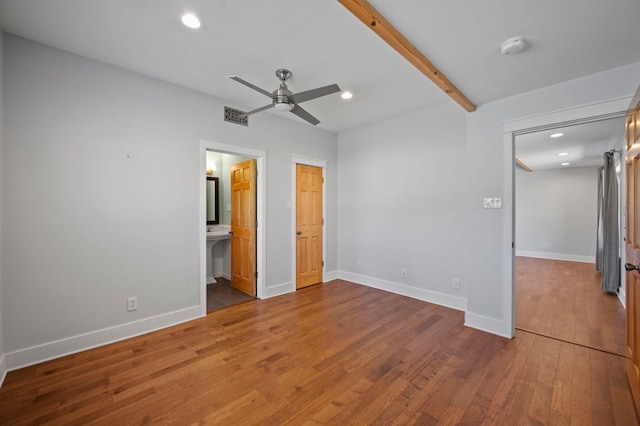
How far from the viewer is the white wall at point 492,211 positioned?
2788 millimetres

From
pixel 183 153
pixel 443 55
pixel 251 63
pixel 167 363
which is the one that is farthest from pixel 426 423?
pixel 183 153

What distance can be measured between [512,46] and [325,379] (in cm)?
299

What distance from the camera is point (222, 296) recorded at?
13.3 feet

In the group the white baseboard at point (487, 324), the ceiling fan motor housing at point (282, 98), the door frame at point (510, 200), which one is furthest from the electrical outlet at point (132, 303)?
the door frame at point (510, 200)

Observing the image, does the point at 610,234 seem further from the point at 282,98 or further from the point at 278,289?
the point at 282,98

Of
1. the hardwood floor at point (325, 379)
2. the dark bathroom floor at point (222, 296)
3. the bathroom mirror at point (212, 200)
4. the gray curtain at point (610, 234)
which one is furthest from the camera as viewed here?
the bathroom mirror at point (212, 200)

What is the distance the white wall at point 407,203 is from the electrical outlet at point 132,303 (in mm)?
3293

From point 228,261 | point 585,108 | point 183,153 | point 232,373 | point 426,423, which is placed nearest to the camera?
point 426,423

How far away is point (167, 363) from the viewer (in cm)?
232

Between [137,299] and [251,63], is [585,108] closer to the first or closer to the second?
[251,63]

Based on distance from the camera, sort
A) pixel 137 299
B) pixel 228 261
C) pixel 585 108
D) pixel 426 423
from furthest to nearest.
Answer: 1. pixel 228 261
2. pixel 137 299
3. pixel 585 108
4. pixel 426 423

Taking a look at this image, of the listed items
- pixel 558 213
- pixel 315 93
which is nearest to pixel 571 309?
pixel 315 93

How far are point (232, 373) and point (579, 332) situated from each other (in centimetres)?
366

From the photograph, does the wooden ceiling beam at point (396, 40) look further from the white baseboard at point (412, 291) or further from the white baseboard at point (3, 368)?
the white baseboard at point (3, 368)
